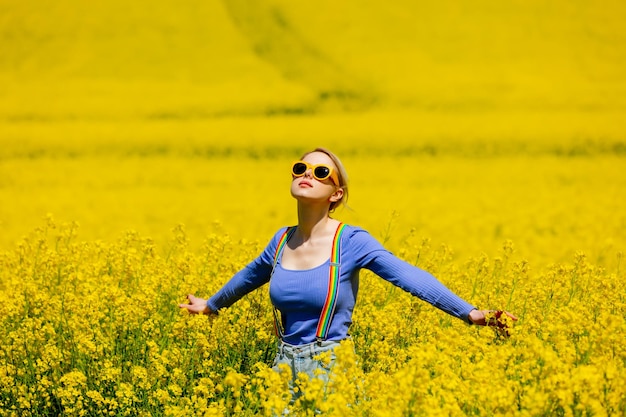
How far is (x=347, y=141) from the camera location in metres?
12.2

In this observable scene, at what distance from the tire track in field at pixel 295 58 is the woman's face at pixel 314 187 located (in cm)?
1004

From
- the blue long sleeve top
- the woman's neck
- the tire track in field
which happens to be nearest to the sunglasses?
the woman's neck

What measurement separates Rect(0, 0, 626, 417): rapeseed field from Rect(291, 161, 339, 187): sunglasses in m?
0.80

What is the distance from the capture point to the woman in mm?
3504

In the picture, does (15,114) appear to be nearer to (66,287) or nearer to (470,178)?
(470,178)

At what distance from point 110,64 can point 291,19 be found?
11.4 feet

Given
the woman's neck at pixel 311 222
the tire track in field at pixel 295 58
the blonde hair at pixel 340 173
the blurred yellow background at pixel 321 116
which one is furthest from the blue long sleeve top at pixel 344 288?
the tire track in field at pixel 295 58

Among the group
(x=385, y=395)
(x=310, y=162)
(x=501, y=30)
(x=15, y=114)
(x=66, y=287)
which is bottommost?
(x=15, y=114)

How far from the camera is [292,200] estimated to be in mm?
9586

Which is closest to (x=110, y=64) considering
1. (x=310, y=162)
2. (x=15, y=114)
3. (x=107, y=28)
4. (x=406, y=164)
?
(x=107, y=28)

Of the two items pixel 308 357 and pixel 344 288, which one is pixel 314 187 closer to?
pixel 344 288

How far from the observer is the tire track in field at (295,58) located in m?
14.2

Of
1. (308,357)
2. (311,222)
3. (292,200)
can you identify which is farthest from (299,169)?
(292,200)

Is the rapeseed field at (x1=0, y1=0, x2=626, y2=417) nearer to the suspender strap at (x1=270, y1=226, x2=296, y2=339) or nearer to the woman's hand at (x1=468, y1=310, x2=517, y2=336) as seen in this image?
the woman's hand at (x1=468, y1=310, x2=517, y2=336)
